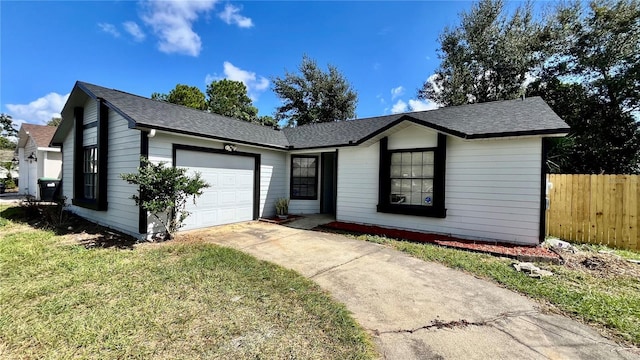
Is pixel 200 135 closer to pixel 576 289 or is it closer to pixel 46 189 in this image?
pixel 576 289

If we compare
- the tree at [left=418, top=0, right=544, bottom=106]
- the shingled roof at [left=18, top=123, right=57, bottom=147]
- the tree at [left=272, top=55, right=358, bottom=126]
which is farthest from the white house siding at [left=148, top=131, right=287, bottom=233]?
the tree at [left=272, top=55, right=358, bottom=126]

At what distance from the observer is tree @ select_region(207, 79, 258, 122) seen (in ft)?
91.7

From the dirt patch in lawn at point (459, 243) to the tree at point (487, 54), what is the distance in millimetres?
15337

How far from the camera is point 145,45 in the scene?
1312 centimetres

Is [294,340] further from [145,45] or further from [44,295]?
[145,45]

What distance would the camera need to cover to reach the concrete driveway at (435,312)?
2520 mm

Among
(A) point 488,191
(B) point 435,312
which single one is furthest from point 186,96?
(B) point 435,312

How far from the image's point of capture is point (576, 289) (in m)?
3.91

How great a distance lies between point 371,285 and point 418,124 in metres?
4.85

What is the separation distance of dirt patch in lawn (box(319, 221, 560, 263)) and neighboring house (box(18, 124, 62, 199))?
16.0m

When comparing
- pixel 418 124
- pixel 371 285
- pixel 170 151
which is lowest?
pixel 371 285

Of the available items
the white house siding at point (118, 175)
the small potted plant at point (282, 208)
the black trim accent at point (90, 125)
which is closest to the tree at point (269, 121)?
Result: the small potted plant at point (282, 208)

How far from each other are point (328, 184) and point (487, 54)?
15598 millimetres

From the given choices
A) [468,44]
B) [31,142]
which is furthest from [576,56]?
[31,142]
